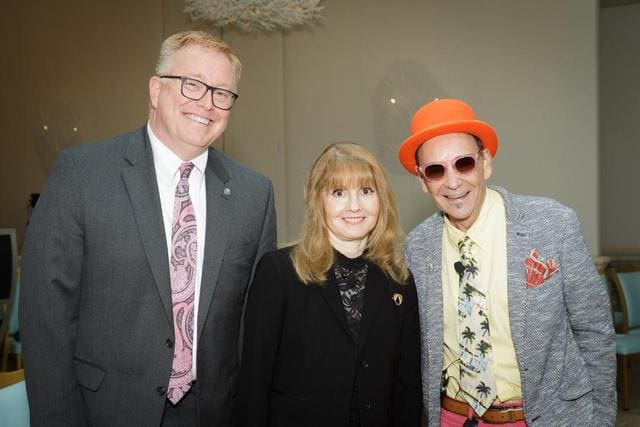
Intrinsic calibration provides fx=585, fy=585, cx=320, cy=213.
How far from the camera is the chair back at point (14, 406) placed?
1619mm

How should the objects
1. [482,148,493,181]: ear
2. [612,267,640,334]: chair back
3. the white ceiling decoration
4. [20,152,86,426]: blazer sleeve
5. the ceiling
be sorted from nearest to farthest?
1. [20,152,86,426]: blazer sleeve
2. [482,148,493,181]: ear
3. [612,267,640,334]: chair back
4. the white ceiling decoration
5. the ceiling

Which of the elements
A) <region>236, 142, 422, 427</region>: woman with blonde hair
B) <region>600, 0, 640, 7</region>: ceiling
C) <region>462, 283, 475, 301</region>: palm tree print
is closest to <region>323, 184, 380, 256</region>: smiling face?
<region>236, 142, 422, 427</region>: woman with blonde hair

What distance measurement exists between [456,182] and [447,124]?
0.62ft

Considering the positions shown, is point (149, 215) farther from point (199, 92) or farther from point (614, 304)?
point (614, 304)

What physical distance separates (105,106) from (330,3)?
271 centimetres

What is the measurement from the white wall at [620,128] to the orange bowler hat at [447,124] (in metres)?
4.90

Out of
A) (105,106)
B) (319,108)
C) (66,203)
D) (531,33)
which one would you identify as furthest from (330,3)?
(66,203)

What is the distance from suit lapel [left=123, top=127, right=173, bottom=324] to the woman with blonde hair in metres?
0.28

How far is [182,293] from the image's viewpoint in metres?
1.75

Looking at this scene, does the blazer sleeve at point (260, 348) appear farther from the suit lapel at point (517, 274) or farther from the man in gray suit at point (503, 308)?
the suit lapel at point (517, 274)

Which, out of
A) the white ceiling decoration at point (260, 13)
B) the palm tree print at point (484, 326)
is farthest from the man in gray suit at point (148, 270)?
the white ceiling decoration at point (260, 13)

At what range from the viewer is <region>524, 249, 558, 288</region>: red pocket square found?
5.87 feet

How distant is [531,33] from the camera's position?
473 cm

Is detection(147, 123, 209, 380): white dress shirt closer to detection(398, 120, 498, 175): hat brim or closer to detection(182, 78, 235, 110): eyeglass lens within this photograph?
detection(182, 78, 235, 110): eyeglass lens
